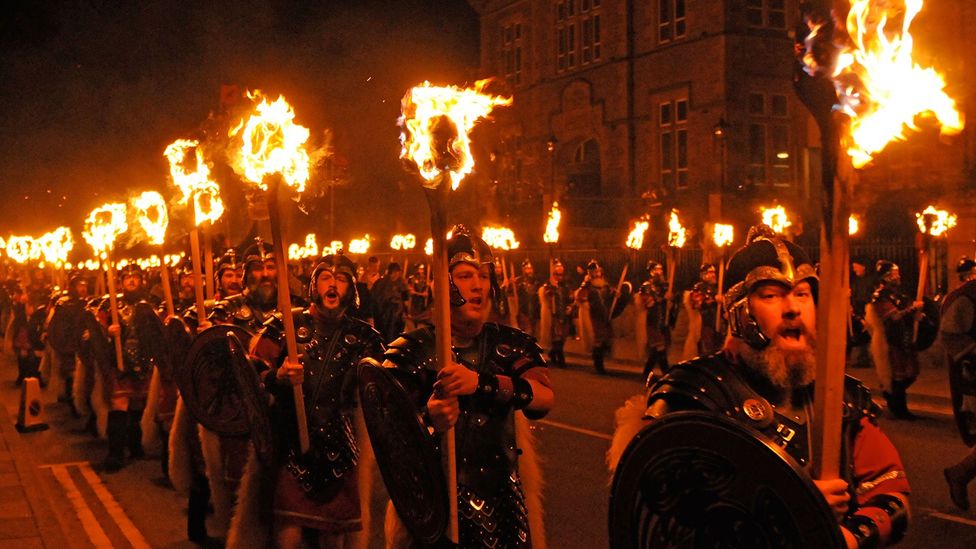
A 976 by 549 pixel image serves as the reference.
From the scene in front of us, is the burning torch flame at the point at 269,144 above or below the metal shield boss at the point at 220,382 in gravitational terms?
above

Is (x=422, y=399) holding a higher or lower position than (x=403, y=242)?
lower

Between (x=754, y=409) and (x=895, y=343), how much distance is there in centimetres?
1030

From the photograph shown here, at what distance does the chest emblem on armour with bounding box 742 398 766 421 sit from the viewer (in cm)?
307

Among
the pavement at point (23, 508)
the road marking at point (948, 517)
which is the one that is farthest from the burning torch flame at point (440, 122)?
the road marking at point (948, 517)

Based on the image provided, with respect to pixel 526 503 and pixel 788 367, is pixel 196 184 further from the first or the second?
pixel 788 367

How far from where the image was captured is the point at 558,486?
8.67 metres

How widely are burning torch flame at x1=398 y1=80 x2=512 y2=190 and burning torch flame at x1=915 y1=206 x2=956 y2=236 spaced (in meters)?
12.2

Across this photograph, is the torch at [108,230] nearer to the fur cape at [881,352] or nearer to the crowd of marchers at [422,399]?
the crowd of marchers at [422,399]

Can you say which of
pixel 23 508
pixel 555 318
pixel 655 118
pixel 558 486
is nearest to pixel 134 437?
pixel 23 508

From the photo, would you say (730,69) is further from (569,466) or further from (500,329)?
(500,329)

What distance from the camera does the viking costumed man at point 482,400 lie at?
4.06m

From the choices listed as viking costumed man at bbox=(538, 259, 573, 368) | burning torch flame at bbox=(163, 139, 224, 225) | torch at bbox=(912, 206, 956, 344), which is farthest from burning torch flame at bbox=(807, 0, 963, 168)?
viking costumed man at bbox=(538, 259, 573, 368)

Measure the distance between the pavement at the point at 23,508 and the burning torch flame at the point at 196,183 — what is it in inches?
104

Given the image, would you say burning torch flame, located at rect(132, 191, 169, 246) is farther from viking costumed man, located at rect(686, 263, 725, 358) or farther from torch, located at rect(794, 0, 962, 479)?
viking costumed man, located at rect(686, 263, 725, 358)
